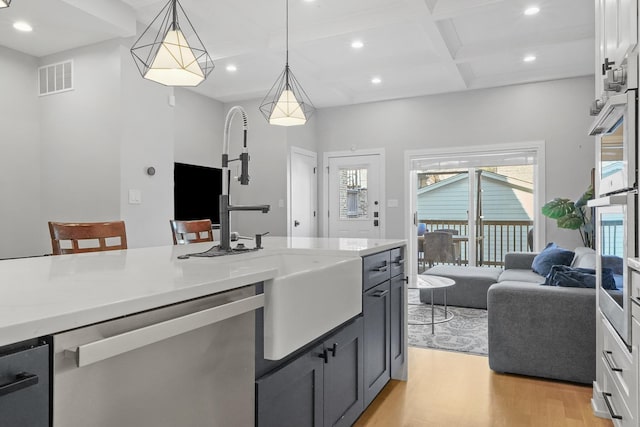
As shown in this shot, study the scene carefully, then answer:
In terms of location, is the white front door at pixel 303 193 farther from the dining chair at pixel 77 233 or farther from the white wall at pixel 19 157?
the dining chair at pixel 77 233

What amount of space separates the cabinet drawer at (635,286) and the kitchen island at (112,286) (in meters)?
0.99

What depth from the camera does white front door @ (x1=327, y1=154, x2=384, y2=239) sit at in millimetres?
6359

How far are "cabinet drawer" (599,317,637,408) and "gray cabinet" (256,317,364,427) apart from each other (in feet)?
3.39

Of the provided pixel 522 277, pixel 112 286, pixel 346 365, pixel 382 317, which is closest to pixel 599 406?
pixel 382 317

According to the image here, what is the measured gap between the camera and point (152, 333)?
814mm

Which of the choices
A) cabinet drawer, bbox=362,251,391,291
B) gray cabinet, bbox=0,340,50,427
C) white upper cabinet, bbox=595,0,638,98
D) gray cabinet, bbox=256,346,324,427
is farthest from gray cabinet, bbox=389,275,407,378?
gray cabinet, bbox=0,340,50,427

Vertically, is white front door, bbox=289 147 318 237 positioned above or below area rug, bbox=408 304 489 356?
above

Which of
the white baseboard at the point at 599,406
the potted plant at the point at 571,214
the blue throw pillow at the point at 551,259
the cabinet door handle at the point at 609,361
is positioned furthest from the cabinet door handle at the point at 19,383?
the potted plant at the point at 571,214

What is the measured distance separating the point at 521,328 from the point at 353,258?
1.50 metres

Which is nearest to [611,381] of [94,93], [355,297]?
[355,297]

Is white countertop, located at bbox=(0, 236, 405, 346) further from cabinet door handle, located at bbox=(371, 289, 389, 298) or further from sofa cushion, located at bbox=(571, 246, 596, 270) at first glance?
sofa cushion, located at bbox=(571, 246, 596, 270)

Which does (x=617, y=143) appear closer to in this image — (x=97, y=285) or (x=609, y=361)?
(x=609, y=361)

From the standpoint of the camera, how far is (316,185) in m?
6.76

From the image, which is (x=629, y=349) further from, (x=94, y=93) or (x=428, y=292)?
(x=94, y=93)
